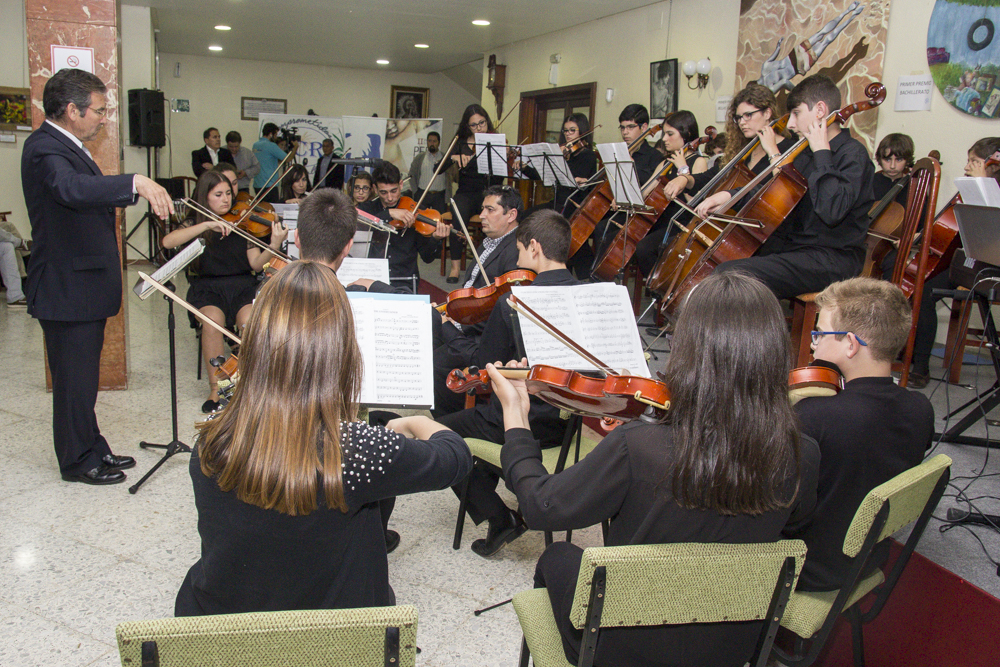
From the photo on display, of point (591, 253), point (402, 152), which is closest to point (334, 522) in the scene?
point (591, 253)

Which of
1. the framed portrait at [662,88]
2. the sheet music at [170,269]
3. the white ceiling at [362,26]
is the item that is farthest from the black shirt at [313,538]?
the white ceiling at [362,26]

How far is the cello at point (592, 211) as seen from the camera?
4766 mm

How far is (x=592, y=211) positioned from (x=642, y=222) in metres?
0.45

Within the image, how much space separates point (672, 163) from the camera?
4.41m

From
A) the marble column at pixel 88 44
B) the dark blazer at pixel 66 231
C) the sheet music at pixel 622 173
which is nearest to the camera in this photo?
the dark blazer at pixel 66 231

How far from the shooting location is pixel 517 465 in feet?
4.49

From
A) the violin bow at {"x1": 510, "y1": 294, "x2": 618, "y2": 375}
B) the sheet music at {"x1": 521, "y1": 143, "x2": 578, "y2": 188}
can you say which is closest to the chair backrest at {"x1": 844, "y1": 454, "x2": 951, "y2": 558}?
the violin bow at {"x1": 510, "y1": 294, "x2": 618, "y2": 375}

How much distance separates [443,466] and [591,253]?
158 inches

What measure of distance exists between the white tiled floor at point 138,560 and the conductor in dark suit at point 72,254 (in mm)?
222

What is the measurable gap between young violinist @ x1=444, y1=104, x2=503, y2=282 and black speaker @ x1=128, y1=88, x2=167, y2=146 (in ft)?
10.3

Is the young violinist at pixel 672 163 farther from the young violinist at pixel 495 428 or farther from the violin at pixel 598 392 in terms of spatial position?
the violin at pixel 598 392

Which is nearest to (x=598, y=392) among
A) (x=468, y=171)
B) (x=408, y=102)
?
(x=468, y=171)

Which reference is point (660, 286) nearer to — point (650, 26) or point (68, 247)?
point (68, 247)

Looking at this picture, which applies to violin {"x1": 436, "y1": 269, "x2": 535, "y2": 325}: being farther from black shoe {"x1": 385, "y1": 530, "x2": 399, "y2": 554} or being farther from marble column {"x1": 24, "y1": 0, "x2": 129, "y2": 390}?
marble column {"x1": 24, "y1": 0, "x2": 129, "y2": 390}
